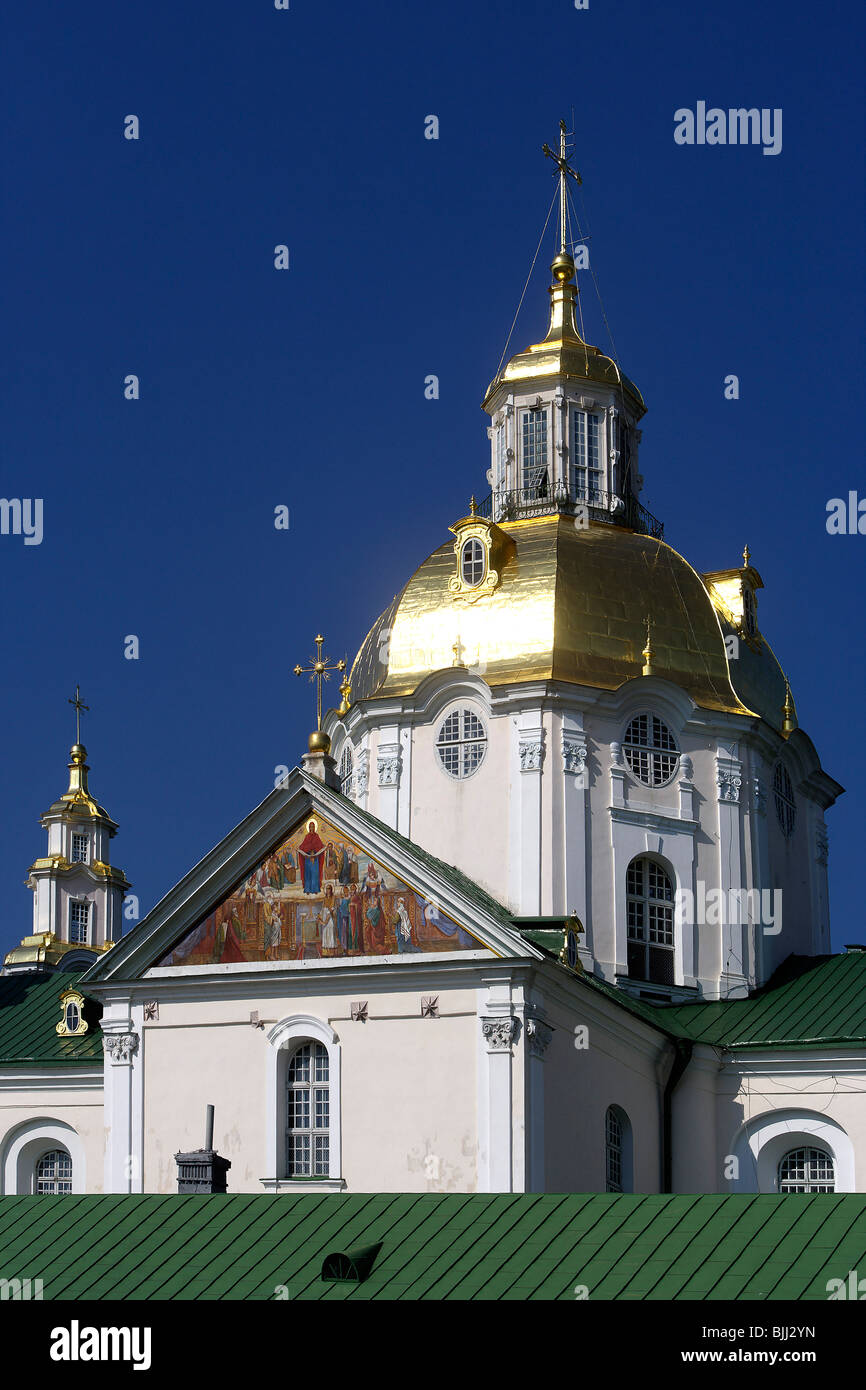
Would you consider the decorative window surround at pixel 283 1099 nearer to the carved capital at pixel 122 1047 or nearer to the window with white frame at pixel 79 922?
the carved capital at pixel 122 1047

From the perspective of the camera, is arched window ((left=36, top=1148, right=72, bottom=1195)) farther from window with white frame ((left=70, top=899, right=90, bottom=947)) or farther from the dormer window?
window with white frame ((left=70, top=899, right=90, bottom=947))

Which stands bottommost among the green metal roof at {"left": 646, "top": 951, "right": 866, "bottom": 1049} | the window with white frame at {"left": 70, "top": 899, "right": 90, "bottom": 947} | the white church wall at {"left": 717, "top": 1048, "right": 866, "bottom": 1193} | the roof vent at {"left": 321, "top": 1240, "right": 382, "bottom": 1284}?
the roof vent at {"left": 321, "top": 1240, "right": 382, "bottom": 1284}

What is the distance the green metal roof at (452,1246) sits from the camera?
27250mm

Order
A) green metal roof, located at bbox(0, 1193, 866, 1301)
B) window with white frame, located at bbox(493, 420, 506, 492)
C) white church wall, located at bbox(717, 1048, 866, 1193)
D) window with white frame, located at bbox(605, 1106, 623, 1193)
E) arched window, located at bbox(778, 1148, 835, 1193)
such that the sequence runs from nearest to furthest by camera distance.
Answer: green metal roof, located at bbox(0, 1193, 866, 1301) → window with white frame, located at bbox(605, 1106, 623, 1193) → white church wall, located at bbox(717, 1048, 866, 1193) → arched window, located at bbox(778, 1148, 835, 1193) → window with white frame, located at bbox(493, 420, 506, 492)

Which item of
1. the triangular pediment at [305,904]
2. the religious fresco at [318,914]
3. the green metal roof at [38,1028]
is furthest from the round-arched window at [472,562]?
the green metal roof at [38,1028]

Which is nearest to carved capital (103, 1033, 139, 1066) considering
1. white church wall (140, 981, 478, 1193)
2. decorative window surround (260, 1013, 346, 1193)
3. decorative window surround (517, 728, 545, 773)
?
white church wall (140, 981, 478, 1193)

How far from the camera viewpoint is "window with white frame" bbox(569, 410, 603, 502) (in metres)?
50.9

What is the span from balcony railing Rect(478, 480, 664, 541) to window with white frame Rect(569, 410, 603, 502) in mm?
57

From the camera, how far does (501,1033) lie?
37062 millimetres

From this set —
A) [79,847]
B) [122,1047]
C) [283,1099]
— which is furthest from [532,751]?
[79,847]

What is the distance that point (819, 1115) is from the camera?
4234 cm

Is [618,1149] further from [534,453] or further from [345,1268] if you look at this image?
[534,453]
